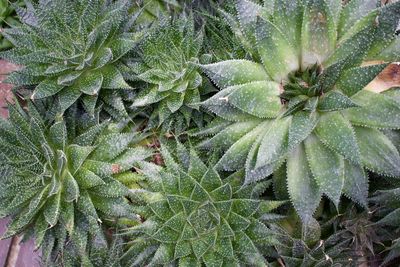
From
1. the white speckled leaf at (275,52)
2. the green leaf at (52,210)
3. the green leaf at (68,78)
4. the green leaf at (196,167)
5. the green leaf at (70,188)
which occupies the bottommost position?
the green leaf at (52,210)

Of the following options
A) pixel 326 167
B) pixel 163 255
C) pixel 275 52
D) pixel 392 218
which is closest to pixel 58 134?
pixel 163 255

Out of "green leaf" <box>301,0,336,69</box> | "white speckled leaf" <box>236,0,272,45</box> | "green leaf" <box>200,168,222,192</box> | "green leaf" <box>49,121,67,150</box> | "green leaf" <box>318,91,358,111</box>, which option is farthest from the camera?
"green leaf" <box>49,121,67,150</box>

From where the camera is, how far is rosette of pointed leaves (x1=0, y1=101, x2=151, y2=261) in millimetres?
1609

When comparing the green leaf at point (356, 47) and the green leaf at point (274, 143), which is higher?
the green leaf at point (356, 47)

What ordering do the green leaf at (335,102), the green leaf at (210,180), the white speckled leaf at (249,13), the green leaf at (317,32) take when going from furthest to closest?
the green leaf at (210,180) < the white speckled leaf at (249,13) < the green leaf at (317,32) < the green leaf at (335,102)

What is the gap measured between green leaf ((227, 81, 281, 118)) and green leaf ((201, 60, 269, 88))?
0.05m

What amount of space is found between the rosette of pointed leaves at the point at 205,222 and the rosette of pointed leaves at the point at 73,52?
0.35 meters

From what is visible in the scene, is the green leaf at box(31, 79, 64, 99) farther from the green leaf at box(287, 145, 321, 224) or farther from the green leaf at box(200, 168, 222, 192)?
the green leaf at box(287, 145, 321, 224)

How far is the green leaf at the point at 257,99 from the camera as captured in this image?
4.34ft

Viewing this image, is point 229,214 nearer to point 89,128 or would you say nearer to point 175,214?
point 175,214

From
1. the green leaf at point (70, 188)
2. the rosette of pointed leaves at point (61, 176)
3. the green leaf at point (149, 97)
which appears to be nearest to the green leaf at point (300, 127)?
the green leaf at point (149, 97)

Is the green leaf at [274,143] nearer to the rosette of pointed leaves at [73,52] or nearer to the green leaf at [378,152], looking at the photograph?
the green leaf at [378,152]

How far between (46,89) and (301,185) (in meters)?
0.88

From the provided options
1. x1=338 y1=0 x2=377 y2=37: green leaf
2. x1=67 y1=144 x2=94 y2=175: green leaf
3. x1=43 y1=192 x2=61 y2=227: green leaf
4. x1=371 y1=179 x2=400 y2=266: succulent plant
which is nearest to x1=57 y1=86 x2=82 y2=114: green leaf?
x1=67 y1=144 x2=94 y2=175: green leaf
